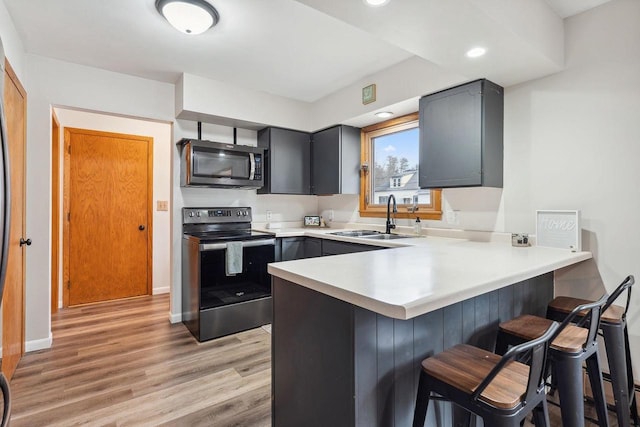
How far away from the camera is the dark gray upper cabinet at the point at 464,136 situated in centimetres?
226

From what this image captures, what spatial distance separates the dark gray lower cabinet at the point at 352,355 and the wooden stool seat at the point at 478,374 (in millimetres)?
129

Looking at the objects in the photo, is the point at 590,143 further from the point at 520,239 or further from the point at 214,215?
the point at 214,215

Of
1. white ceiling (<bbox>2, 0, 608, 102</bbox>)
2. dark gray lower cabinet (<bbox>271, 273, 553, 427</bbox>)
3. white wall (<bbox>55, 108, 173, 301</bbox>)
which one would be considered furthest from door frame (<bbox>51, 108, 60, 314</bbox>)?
dark gray lower cabinet (<bbox>271, 273, 553, 427</bbox>)

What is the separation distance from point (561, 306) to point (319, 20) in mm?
2289

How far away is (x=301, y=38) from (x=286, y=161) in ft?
4.90

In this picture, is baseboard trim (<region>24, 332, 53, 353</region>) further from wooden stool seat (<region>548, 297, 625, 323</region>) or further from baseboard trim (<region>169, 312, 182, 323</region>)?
wooden stool seat (<region>548, 297, 625, 323</region>)

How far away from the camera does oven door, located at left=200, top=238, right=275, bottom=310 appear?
290cm

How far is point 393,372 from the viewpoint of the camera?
121 centimetres

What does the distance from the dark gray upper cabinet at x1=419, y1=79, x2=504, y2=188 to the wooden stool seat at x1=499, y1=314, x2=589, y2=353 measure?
104 centimetres

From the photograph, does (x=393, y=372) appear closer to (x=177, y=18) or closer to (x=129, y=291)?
(x=177, y=18)

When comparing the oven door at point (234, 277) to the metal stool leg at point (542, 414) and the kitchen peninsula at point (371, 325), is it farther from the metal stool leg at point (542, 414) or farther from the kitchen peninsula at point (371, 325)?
the metal stool leg at point (542, 414)

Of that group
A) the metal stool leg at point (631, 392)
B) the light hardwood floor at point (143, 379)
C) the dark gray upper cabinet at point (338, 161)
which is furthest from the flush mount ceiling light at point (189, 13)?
the metal stool leg at point (631, 392)

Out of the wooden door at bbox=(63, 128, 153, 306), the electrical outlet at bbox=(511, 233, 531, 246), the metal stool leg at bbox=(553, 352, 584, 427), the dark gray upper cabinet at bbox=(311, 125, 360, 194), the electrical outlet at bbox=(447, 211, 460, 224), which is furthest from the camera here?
the wooden door at bbox=(63, 128, 153, 306)

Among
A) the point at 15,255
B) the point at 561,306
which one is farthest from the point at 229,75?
the point at 561,306
